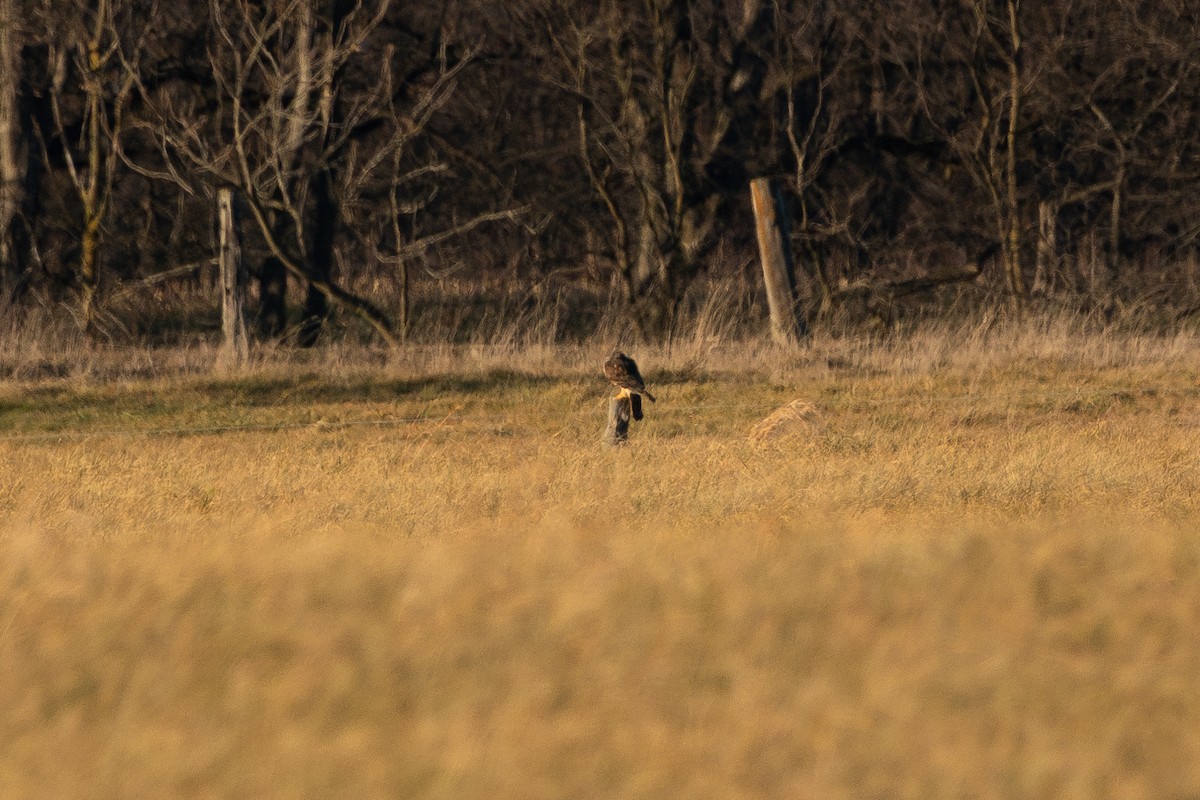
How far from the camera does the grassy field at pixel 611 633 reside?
14.3 ft

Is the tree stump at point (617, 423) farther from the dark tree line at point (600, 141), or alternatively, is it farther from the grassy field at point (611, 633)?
the dark tree line at point (600, 141)

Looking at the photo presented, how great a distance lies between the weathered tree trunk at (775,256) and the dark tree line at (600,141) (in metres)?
3.02

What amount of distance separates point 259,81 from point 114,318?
4.10 metres

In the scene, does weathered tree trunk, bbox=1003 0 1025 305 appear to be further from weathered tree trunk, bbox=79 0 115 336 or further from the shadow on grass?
weathered tree trunk, bbox=79 0 115 336

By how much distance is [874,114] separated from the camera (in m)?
23.9

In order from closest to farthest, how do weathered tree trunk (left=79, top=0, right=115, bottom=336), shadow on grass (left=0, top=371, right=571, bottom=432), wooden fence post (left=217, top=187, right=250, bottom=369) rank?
shadow on grass (left=0, top=371, right=571, bottom=432) < wooden fence post (left=217, top=187, right=250, bottom=369) < weathered tree trunk (left=79, top=0, right=115, bottom=336)

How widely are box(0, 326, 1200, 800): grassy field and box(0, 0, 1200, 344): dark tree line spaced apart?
10051 mm

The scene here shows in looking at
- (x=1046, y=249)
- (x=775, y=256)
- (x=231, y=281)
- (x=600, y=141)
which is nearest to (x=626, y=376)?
(x=775, y=256)

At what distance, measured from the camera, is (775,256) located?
1678cm

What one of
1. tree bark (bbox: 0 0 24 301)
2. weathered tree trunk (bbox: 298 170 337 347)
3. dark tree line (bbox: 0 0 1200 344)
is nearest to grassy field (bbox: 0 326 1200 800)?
dark tree line (bbox: 0 0 1200 344)

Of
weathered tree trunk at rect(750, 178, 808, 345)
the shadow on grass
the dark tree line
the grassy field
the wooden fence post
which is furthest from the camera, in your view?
the dark tree line

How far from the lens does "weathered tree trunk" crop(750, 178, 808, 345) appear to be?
54.7 ft

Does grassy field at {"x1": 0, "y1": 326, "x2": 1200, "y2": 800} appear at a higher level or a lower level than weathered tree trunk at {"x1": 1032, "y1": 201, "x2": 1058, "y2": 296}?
lower

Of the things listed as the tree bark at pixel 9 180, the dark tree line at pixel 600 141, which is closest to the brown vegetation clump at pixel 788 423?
the dark tree line at pixel 600 141
